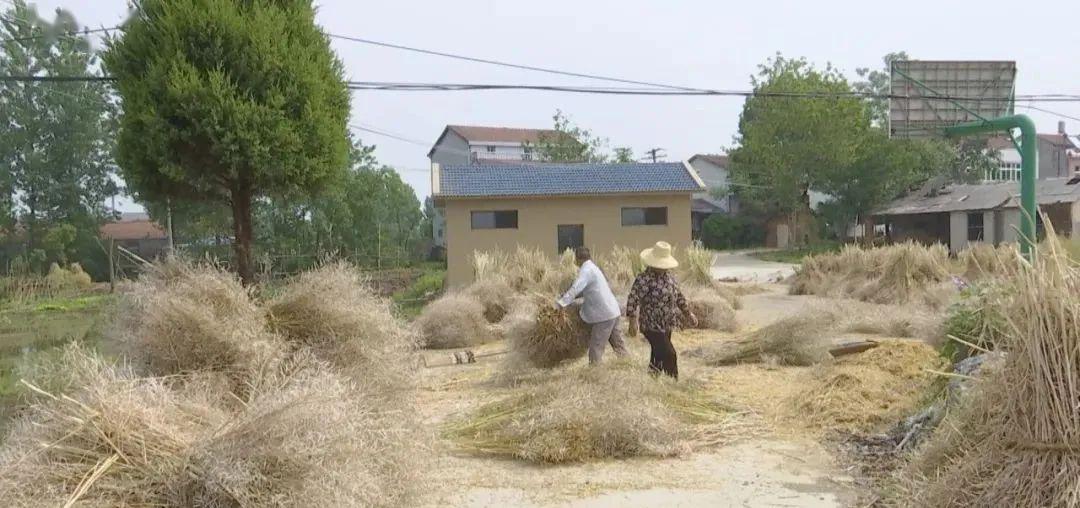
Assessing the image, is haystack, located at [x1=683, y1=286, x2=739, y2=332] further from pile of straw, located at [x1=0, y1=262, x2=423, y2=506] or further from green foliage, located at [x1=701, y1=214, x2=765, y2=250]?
green foliage, located at [x1=701, y1=214, x2=765, y2=250]

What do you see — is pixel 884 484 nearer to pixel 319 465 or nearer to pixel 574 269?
pixel 319 465

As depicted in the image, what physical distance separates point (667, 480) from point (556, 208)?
16436mm

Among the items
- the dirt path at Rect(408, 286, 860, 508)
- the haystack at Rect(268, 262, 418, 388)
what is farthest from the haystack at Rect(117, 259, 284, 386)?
the dirt path at Rect(408, 286, 860, 508)

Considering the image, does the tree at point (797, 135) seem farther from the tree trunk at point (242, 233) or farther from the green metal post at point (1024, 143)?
the tree trunk at point (242, 233)

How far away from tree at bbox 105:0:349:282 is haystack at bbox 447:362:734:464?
264 centimetres

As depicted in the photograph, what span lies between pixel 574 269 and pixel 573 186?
25.1ft

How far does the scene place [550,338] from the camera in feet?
27.8

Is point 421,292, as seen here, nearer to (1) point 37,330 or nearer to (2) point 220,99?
(1) point 37,330

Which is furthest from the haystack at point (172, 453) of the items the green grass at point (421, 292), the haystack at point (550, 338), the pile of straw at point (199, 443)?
the green grass at point (421, 292)

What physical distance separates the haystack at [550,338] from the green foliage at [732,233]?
40143 mm

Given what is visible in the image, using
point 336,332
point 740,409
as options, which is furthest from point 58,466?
point 740,409

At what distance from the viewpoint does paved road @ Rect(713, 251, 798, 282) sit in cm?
2691

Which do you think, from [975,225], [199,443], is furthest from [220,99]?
[975,225]

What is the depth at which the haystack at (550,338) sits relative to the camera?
8500 millimetres
